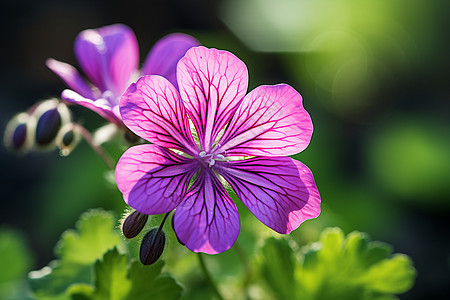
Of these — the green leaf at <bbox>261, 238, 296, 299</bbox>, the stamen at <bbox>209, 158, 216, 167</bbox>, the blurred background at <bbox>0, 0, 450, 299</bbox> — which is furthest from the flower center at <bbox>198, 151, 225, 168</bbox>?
the blurred background at <bbox>0, 0, 450, 299</bbox>

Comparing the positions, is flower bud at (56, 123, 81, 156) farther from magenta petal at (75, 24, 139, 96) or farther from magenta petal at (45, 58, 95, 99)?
magenta petal at (75, 24, 139, 96)

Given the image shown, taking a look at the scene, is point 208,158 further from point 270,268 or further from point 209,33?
point 209,33

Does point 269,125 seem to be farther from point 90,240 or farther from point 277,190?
point 90,240

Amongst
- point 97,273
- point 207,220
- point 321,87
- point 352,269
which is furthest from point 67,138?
point 321,87

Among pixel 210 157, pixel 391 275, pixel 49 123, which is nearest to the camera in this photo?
pixel 210 157

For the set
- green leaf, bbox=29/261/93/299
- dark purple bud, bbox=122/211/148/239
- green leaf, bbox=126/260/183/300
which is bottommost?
green leaf, bbox=29/261/93/299

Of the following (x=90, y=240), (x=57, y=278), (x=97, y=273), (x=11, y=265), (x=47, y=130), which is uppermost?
(x=47, y=130)
